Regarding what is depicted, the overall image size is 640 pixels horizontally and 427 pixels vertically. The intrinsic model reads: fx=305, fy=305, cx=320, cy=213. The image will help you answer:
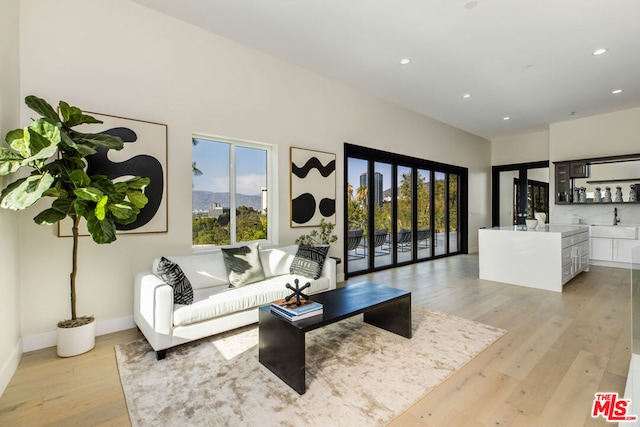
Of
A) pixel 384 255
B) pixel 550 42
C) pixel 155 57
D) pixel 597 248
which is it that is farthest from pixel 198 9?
pixel 597 248

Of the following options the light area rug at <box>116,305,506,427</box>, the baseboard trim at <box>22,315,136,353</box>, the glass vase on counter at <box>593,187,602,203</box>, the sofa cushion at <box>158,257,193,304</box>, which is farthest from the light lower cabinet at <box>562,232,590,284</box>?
the baseboard trim at <box>22,315,136,353</box>

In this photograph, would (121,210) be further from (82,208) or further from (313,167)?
(313,167)

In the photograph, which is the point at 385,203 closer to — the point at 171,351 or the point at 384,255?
the point at 384,255

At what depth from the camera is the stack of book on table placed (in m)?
2.27

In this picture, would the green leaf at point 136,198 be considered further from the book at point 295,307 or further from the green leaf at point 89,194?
the book at point 295,307

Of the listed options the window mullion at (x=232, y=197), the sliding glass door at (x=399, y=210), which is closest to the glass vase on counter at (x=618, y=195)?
the sliding glass door at (x=399, y=210)

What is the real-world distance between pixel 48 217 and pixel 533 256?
608cm

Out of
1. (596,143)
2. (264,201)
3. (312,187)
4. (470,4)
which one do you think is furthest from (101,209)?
(596,143)

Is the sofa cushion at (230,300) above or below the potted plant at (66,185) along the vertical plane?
below

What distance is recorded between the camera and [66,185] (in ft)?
8.21

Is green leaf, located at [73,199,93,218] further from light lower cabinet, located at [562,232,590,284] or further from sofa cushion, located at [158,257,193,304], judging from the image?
light lower cabinet, located at [562,232,590,284]

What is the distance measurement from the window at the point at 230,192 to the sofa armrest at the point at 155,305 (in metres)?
1.02

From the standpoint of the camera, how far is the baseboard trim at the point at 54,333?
274cm

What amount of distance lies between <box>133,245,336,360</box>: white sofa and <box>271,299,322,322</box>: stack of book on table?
2.46 feet
